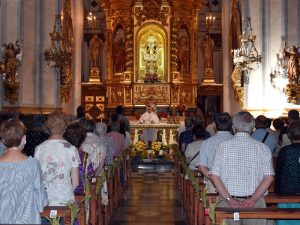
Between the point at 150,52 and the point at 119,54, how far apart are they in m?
1.54

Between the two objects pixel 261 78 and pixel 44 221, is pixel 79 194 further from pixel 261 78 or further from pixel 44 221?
pixel 261 78

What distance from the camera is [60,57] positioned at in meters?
20.3

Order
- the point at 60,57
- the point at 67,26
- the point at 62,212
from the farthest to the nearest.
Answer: the point at 67,26 → the point at 60,57 → the point at 62,212

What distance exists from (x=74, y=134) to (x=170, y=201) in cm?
664

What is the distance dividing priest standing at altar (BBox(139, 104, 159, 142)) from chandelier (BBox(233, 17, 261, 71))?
463cm

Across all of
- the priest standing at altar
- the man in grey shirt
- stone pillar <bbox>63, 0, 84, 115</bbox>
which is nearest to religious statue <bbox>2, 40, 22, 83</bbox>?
the priest standing at altar

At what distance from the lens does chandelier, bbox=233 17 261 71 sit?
19609 millimetres

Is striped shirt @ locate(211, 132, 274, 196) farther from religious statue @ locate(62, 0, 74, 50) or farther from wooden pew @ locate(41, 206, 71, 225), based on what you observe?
religious statue @ locate(62, 0, 74, 50)

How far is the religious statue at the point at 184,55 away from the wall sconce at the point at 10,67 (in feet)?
42.5

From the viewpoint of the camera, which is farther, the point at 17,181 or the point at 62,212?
the point at 62,212

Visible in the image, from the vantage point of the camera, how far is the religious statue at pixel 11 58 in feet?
53.8

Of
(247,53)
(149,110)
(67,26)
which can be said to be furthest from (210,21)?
(247,53)

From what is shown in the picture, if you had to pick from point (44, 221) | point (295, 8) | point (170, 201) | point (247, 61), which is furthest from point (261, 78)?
point (44, 221)

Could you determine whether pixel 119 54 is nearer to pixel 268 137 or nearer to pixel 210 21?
pixel 210 21
